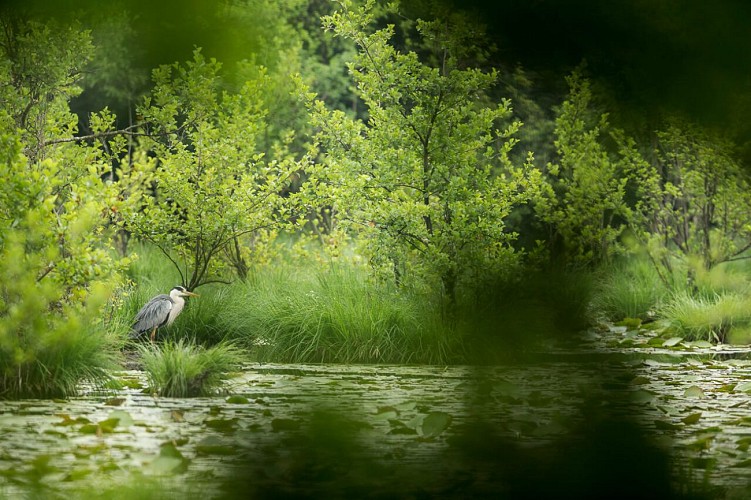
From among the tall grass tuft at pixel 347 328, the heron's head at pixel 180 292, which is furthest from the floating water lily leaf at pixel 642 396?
the heron's head at pixel 180 292

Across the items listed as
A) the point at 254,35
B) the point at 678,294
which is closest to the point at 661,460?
the point at 254,35

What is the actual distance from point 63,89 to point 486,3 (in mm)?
7438

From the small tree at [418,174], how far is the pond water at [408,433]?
4.43ft

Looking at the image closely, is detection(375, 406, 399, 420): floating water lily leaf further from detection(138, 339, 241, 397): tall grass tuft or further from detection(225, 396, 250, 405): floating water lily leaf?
detection(138, 339, 241, 397): tall grass tuft

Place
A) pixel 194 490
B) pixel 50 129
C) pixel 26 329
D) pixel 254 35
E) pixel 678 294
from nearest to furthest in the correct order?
1. pixel 254 35
2. pixel 194 490
3. pixel 26 329
4. pixel 50 129
5. pixel 678 294

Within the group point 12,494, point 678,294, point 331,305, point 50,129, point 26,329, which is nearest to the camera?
point 12,494

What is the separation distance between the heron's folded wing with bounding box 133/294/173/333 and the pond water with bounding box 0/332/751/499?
958 millimetres

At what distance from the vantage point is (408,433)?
455cm

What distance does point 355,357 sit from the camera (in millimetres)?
8109

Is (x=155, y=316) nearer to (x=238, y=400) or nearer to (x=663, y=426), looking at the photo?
(x=238, y=400)

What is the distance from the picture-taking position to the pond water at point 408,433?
4.25 feet

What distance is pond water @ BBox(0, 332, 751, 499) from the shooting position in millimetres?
1295

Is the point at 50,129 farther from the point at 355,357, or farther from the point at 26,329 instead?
the point at 355,357

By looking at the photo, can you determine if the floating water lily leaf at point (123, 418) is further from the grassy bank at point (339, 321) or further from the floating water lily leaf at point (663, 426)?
the grassy bank at point (339, 321)
